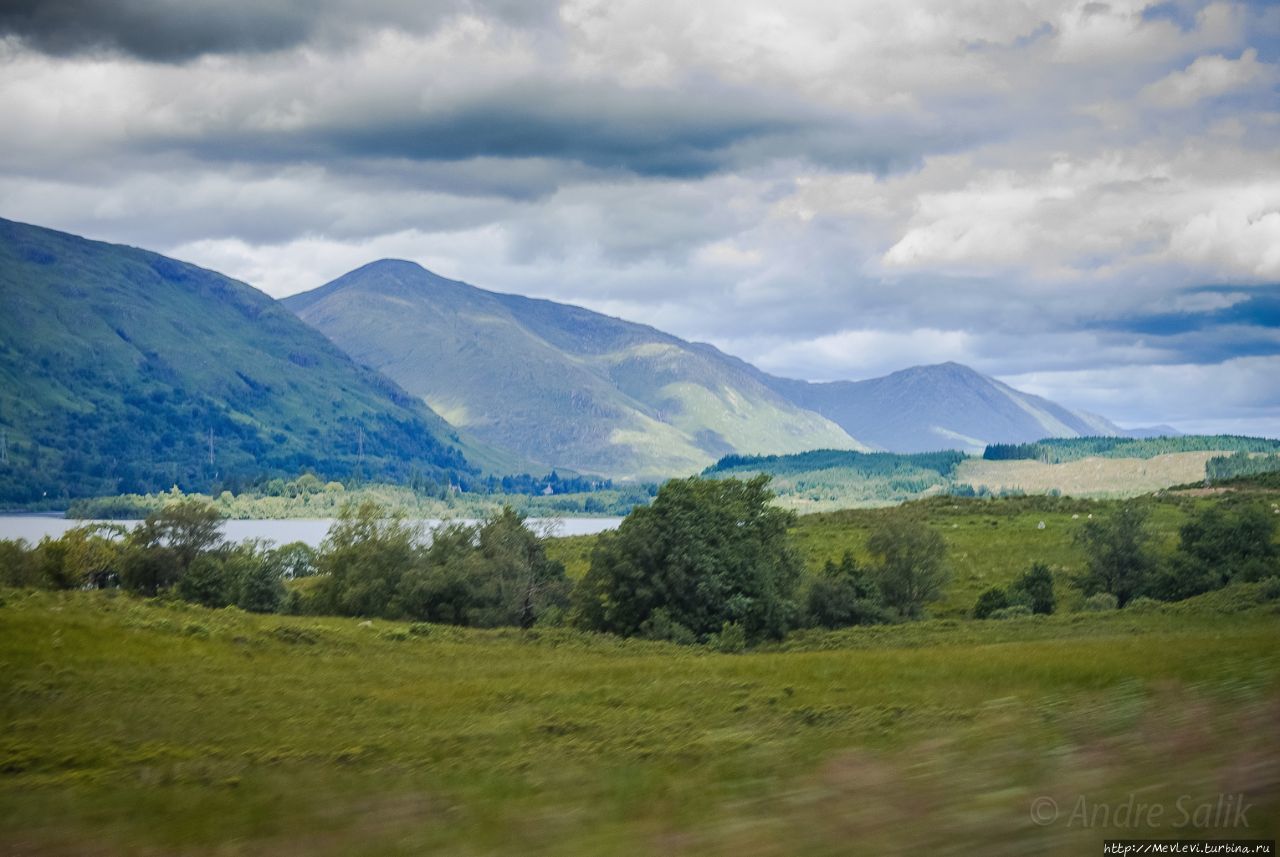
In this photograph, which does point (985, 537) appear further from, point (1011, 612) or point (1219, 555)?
point (1011, 612)

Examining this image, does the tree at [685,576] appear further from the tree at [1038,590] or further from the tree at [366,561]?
the tree at [1038,590]

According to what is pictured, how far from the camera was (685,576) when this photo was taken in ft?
192

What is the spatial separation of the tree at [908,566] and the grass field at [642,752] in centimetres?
4018

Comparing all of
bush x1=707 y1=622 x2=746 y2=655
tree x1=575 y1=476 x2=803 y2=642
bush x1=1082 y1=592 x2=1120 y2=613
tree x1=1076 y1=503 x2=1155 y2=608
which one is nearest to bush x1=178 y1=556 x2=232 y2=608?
tree x1=575 y1=476 x2=803 y2=642

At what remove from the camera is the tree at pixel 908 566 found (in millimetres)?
72062

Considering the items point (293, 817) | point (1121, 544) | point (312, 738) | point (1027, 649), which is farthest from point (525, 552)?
point (293, 817)

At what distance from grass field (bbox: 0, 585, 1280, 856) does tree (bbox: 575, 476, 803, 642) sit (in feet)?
79.7

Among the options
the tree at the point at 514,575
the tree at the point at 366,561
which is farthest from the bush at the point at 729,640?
the tree at the point at 366,561

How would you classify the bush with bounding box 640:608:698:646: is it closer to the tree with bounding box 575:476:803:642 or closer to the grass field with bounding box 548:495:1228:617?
the tree with bounding box 575:476:803:642

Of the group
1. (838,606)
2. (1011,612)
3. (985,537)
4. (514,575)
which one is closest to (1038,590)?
(1011,612)

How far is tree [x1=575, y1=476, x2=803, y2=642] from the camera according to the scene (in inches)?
2280

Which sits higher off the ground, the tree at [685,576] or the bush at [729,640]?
the tree at [685,576]

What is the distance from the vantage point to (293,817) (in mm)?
8992

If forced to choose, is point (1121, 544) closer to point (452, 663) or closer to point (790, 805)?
point (452, 663)
